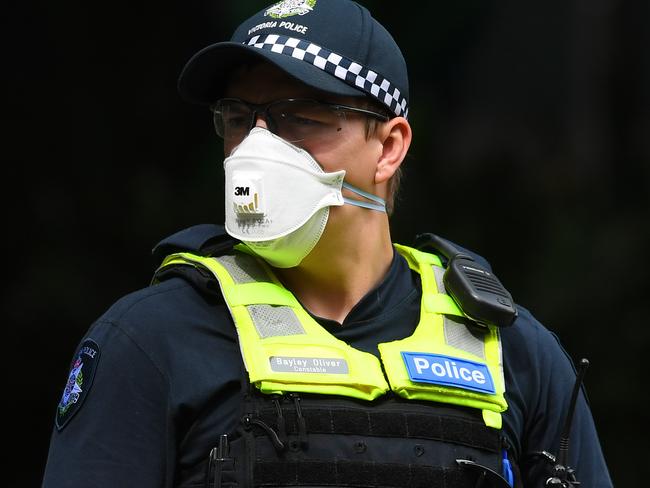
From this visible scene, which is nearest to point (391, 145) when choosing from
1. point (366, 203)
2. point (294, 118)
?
point (366, 203)

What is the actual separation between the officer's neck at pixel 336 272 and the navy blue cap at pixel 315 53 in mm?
294

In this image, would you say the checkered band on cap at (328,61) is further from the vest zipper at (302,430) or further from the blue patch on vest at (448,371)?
the vest zipper at (302,430)

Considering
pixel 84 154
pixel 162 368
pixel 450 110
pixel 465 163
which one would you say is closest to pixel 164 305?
pixel 162 368

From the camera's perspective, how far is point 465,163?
6023 mm

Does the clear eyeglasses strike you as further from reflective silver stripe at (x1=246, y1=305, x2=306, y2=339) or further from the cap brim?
reflective silver stripe at (x1=246, y1=305, x2=306, y2=339)

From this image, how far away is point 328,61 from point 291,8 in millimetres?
179

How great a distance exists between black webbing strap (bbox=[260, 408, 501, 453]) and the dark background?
2.77 meters

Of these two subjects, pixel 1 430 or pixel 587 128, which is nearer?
pixel 1 430

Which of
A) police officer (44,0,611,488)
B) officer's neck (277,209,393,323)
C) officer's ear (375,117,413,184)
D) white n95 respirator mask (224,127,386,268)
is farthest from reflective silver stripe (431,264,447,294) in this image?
white n95 respirator mask (224,127,386,268)

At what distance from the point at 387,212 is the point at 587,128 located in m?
3.83

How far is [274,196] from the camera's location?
2.72 metres

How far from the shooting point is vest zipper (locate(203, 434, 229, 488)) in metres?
2.47

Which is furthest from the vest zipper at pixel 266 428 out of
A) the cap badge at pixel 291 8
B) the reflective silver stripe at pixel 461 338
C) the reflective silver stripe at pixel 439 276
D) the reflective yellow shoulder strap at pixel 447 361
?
the cap badge at pixel 291 8

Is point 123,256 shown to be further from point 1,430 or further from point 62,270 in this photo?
point 1,430
